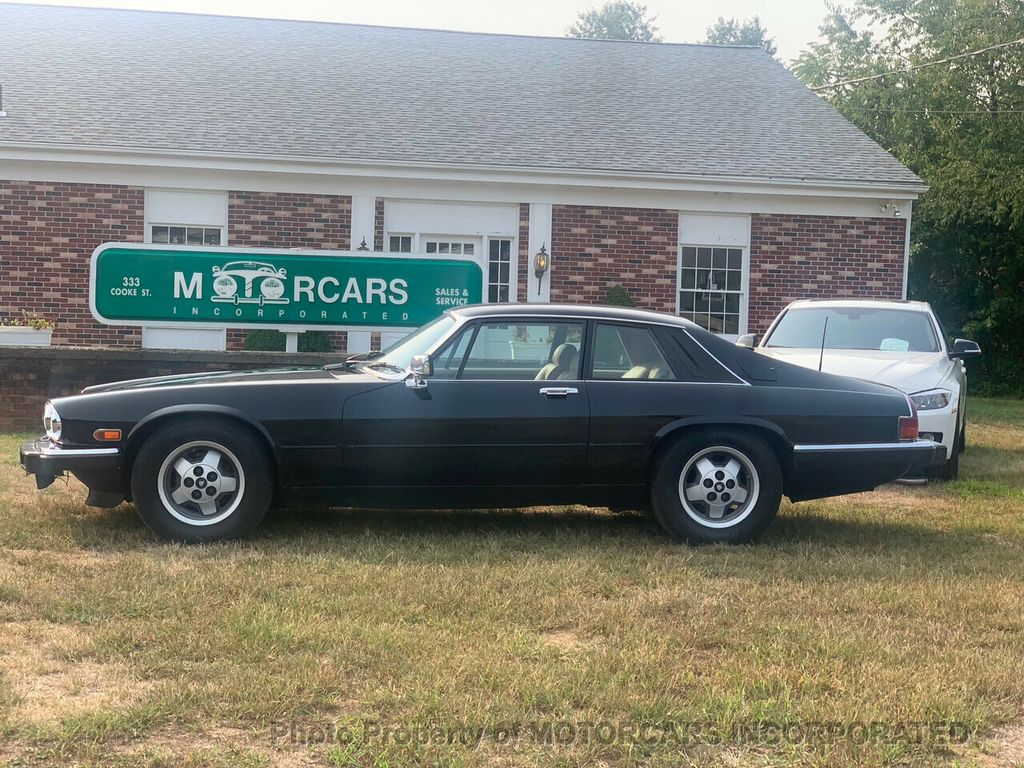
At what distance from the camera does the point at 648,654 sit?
433 centimetres

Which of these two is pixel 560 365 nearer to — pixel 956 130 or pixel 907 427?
pixel 907 427

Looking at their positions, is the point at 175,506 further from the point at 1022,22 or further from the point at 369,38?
the point at 1022,22

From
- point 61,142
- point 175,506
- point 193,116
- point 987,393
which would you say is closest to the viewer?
point 175,506

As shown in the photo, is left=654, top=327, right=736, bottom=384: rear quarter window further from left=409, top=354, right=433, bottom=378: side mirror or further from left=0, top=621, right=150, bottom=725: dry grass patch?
left=0, top=621, right=150, bottom=725: dry grass patch

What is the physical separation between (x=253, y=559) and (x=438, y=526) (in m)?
1.44

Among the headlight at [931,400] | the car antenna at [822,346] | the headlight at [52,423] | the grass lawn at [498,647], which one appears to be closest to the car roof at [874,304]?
the car antenna at [822,346]

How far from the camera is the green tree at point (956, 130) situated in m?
22.5

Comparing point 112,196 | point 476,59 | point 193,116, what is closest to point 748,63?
point 476,59

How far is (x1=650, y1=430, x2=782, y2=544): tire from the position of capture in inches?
254

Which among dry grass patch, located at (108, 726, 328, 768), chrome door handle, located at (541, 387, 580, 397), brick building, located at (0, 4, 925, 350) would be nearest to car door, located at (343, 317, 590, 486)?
chrome door handle, located at (541, 387, 580, 397)

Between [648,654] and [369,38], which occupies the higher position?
[369,38]

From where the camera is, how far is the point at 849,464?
6.61 m

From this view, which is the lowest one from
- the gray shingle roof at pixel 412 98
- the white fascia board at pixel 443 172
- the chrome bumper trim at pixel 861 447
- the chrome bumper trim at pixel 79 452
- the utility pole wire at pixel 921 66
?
the chrome bumper trim at pixel 79 452

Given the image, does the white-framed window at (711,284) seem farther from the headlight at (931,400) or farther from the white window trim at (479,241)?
the headlight at (931,400)
